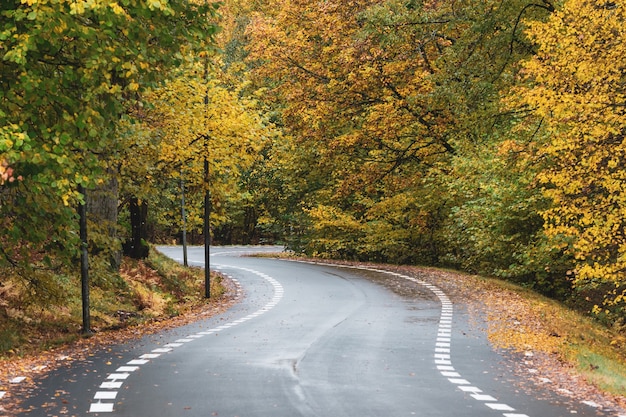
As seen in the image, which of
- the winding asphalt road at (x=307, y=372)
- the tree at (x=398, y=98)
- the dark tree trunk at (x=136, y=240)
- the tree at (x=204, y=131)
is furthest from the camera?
the dark tree trunk at (x=136, y=240)

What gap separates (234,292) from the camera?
3023 cm

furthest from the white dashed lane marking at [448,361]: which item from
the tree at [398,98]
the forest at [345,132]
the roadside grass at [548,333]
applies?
the tree at [398,98]

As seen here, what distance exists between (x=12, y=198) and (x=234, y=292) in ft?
52.2

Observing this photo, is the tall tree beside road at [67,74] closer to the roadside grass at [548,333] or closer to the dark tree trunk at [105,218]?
the dark tree trunk at [105,218]

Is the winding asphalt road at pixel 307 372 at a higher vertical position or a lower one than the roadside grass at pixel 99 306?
lower

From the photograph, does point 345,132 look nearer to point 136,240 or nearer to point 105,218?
point 136,240

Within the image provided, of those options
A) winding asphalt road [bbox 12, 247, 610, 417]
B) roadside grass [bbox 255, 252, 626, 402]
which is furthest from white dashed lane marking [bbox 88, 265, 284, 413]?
roadside grass [bbox 255, 252, 626, 402]

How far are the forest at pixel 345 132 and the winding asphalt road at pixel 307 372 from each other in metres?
2.59

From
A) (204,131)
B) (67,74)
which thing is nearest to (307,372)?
(67,74)

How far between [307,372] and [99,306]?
9428 mm

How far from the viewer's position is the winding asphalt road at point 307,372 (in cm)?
1030

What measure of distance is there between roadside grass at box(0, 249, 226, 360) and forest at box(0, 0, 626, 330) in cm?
29

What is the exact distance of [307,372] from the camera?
13.1m

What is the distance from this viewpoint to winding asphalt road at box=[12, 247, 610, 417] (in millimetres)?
10305
